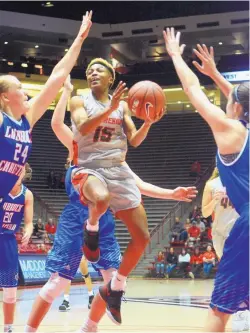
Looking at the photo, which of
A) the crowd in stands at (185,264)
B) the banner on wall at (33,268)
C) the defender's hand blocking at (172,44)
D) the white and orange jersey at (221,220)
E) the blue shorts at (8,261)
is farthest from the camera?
the crowd in stands at (185,264)

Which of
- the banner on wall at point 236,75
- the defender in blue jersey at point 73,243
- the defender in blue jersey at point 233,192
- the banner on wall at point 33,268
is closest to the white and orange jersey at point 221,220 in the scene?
the defender in blue jersey at point 73,243

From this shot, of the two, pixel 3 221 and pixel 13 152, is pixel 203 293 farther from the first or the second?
pixel 13 152

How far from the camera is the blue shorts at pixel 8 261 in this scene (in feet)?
19.8

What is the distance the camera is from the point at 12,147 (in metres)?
4.90

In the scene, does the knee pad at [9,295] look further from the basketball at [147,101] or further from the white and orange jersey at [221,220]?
the white and orange jersey at [221,220]

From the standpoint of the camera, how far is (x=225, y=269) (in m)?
4.05

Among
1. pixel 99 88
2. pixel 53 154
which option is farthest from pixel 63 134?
pixel 53 154

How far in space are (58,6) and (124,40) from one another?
13.0ft

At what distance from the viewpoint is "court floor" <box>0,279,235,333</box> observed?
24.3 feet

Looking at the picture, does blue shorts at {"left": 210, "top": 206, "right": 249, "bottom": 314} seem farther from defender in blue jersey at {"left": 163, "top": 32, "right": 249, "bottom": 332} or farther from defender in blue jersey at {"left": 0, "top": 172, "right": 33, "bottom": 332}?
defender in blue jersey at {"left": 0, "top": 172, "right": 33, "bottom": 332}

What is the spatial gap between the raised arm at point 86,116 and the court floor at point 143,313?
276cm

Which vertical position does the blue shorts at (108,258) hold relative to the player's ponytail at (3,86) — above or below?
below

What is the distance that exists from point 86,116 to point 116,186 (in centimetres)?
70

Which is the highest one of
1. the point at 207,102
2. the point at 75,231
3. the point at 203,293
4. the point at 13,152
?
the point at 207,102
